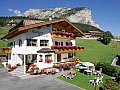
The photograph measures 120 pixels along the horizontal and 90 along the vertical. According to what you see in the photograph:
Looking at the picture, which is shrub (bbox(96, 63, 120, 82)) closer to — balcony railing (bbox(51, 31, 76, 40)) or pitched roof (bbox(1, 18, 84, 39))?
balcony railing (bbox(51, 31, 76, 40))

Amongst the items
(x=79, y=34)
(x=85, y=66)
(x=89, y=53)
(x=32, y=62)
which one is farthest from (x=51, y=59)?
(x=89, y=53)

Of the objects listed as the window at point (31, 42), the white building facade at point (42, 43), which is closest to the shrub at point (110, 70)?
the white building facade at point (42, 43)

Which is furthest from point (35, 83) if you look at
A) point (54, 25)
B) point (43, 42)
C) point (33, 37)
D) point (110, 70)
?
point (110, 70)

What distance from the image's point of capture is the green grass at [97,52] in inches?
2194

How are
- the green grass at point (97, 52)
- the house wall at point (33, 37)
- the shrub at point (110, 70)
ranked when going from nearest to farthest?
the house wall at point (33, 37)
the shrub at point (110, 70)
the green grass at point (97, 52)

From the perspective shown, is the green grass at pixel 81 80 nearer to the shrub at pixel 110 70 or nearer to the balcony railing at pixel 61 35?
the shrub at pixel 110 70

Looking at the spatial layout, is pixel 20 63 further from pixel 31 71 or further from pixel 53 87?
pixel 53 87

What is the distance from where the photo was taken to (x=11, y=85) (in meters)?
23.6

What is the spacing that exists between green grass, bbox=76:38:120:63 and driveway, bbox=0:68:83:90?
25.4 meters

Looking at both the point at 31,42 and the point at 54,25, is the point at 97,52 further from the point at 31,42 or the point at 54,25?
the point at 31,42

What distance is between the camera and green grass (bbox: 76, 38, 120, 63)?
183 ft

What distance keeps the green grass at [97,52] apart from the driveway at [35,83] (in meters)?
25.4

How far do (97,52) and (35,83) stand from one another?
41.9 m

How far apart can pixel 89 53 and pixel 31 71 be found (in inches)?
1337
